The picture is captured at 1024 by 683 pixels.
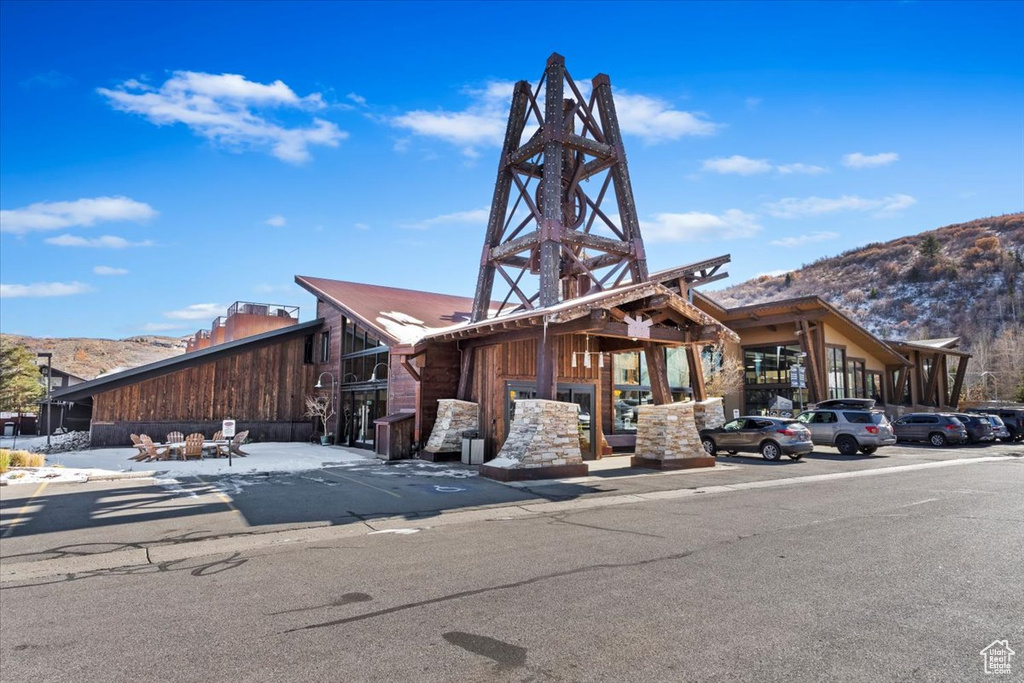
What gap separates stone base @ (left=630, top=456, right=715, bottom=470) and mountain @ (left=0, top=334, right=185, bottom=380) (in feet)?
259

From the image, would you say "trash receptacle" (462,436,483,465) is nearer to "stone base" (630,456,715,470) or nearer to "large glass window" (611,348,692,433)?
"stone base" (630,456,715,470)

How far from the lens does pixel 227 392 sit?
2348 cm

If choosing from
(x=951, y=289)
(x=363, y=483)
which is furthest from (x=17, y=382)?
(x=951, y=289)

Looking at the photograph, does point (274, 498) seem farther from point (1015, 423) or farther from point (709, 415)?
point (1015, 423)

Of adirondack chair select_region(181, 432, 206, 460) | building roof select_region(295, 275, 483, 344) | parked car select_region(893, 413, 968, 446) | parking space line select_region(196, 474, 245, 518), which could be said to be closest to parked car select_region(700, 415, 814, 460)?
parked car select_region(893, 413, 968, 446)

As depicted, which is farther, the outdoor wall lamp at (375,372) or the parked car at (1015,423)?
the parked car at (1015,423)

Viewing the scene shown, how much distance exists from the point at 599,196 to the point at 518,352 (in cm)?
957

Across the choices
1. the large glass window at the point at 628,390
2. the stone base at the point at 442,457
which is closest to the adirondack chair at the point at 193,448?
the stone base at the point at 442,457

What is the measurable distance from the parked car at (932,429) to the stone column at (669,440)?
1566cm

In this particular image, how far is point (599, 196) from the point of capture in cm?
2411

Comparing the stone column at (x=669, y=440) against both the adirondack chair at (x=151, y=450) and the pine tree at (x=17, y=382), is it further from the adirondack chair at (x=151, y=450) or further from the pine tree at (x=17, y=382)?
the pine tree at (x=17, y=382)

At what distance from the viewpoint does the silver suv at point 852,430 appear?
21.2 m

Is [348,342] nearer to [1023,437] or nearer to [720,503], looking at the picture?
[720,503]

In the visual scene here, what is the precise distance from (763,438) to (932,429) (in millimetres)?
12048
